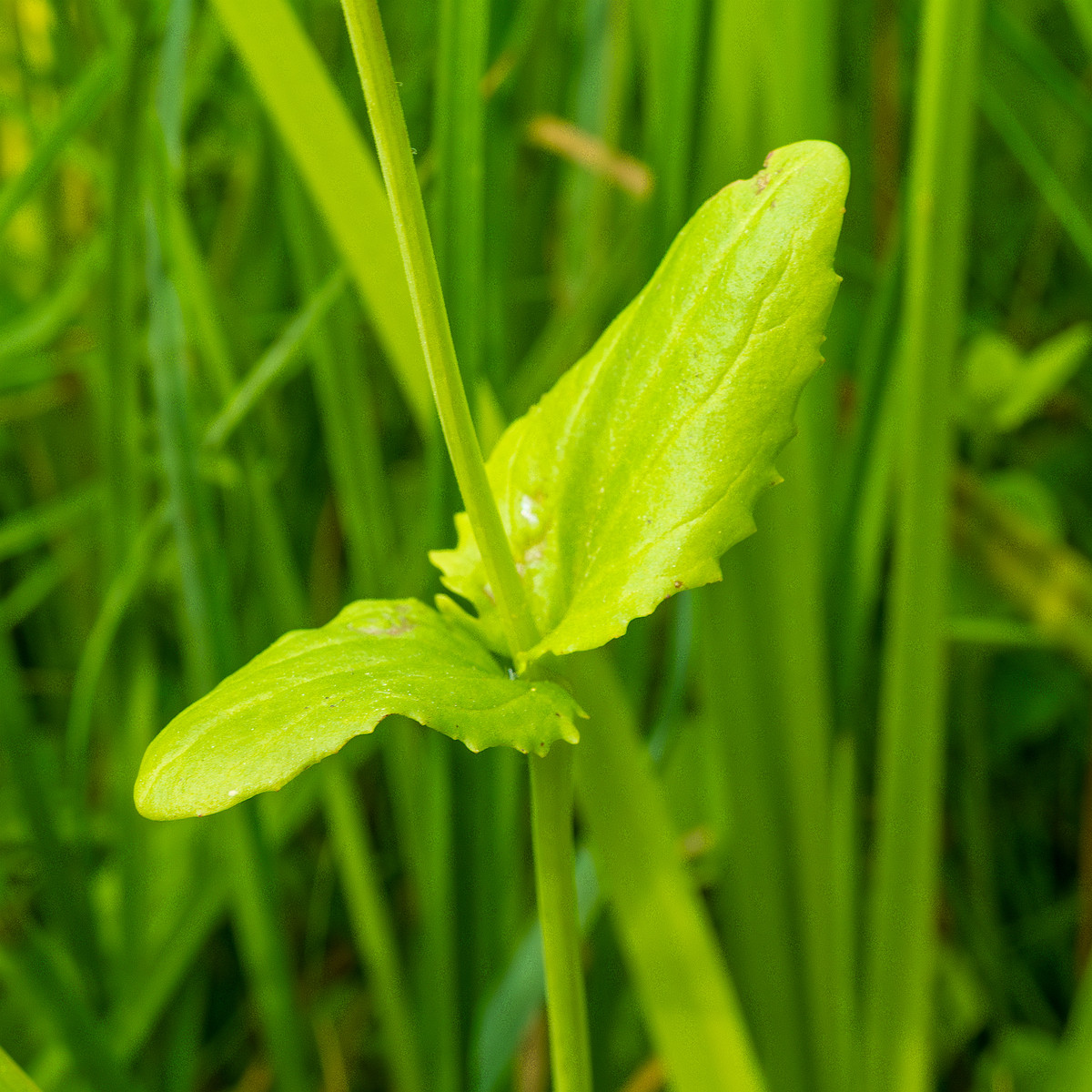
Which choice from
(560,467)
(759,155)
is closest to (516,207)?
(759,155)

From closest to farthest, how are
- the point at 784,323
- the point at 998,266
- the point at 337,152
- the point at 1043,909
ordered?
the point at 784,323 → the point at 337,152 → the point at 1043,909 → the point at 998,266

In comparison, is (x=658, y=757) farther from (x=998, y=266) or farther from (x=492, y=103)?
(x=998, y=266)

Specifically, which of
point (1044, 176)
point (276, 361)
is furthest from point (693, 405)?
point (1044, 176)

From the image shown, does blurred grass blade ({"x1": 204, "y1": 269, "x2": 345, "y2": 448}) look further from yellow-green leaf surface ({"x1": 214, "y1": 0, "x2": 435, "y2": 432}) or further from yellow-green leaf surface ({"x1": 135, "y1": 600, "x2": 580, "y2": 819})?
yellow-green leaf surface ({"x1": 135, "y1": 600, "x2": 580, "y2": 819})

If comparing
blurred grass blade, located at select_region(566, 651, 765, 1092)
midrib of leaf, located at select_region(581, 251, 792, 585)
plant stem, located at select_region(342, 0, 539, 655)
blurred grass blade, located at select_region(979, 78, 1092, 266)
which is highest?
plant stem, located at select_region(342, 0, 539, 655)

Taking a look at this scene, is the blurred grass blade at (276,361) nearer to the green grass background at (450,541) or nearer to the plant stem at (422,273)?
the green grass background at (450,541)

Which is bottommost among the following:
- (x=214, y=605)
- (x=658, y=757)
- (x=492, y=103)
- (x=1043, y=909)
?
(x=1043, y=909)

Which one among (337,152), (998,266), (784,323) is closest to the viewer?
(784,323)

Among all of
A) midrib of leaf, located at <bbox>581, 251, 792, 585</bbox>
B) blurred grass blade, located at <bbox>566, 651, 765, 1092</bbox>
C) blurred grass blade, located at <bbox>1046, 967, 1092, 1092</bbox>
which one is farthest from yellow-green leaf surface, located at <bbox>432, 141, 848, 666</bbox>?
blurred grass blade, located at <bbox>1046, 967, 1092, 1092</bbox>
